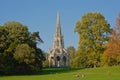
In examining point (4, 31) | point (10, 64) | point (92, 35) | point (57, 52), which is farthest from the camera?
point (57, 52)

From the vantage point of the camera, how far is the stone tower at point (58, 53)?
12600cm

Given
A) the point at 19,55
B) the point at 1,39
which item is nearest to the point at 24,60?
the point at 19,55

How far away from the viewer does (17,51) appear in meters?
60.8

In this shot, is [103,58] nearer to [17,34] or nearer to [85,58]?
[85,58]

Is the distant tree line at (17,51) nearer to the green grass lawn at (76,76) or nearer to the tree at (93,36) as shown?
the green grass lawn at (76,76)

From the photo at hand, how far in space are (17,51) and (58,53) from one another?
66541 millimetres

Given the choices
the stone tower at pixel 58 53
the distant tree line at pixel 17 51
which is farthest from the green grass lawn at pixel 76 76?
the stone tower at pixel 58 53

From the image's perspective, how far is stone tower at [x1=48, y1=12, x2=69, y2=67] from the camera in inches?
4961

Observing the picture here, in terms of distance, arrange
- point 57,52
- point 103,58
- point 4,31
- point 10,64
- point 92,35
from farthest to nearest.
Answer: point 57,52, point 92,35, point 103,58, point 4,31, point 10,64

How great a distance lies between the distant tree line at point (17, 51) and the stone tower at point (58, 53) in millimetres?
57684

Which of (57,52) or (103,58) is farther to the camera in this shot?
(57,52)

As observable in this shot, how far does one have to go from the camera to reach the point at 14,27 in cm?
6625

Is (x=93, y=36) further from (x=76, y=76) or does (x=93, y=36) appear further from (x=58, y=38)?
(x=58, y=38)

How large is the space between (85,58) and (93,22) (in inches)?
338
